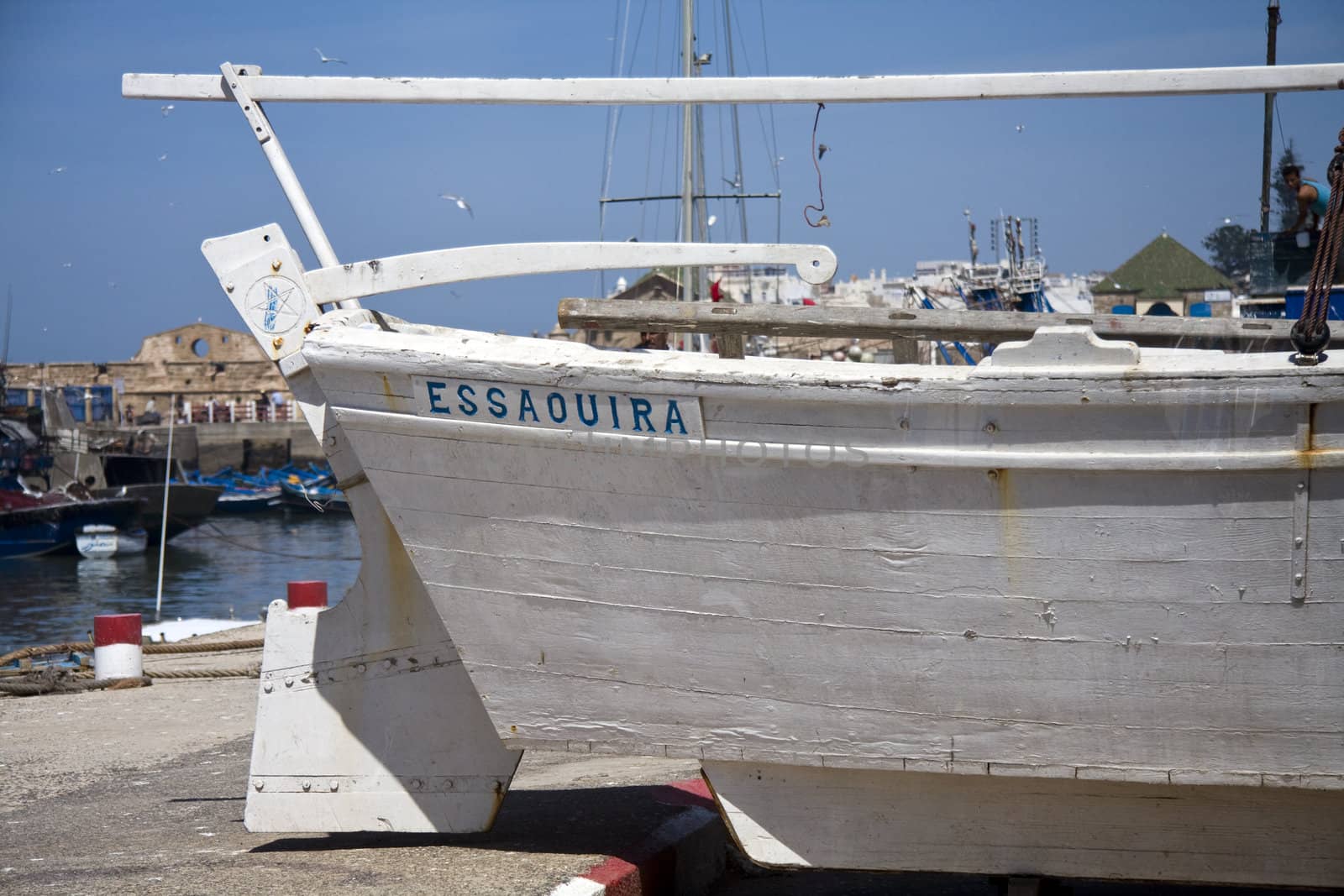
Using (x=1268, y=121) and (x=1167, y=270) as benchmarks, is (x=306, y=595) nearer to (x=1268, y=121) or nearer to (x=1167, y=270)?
(x=1268, y=121)

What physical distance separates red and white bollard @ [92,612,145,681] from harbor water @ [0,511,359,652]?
8.82 m

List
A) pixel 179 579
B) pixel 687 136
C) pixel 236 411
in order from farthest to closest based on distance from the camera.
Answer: pixel 236 411 < pixel 179 579 < pixel 687 136

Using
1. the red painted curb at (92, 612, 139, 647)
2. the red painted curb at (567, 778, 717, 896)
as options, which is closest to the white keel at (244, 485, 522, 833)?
the red painted curb at (567, 778, 717, 896)

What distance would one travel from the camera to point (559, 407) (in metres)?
3.61

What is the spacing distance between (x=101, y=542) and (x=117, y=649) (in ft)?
84.0

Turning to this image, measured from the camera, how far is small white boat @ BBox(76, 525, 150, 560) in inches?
1217

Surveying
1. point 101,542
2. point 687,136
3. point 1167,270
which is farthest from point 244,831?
point 1167,270

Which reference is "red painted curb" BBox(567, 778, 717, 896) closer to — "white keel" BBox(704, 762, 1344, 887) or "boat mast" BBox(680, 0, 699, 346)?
"white keel" BBox(704, 762, 1344, 887)

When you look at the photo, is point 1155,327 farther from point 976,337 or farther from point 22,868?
point 22,868

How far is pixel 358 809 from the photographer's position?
416 cm

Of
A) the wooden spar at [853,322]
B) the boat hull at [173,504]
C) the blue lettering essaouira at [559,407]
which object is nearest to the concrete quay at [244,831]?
the blue lettering essaouira at [559,407]

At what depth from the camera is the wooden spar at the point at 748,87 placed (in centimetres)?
373

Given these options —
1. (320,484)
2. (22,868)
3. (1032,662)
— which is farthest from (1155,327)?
(320,484)

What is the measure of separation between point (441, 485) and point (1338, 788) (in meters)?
2.62
